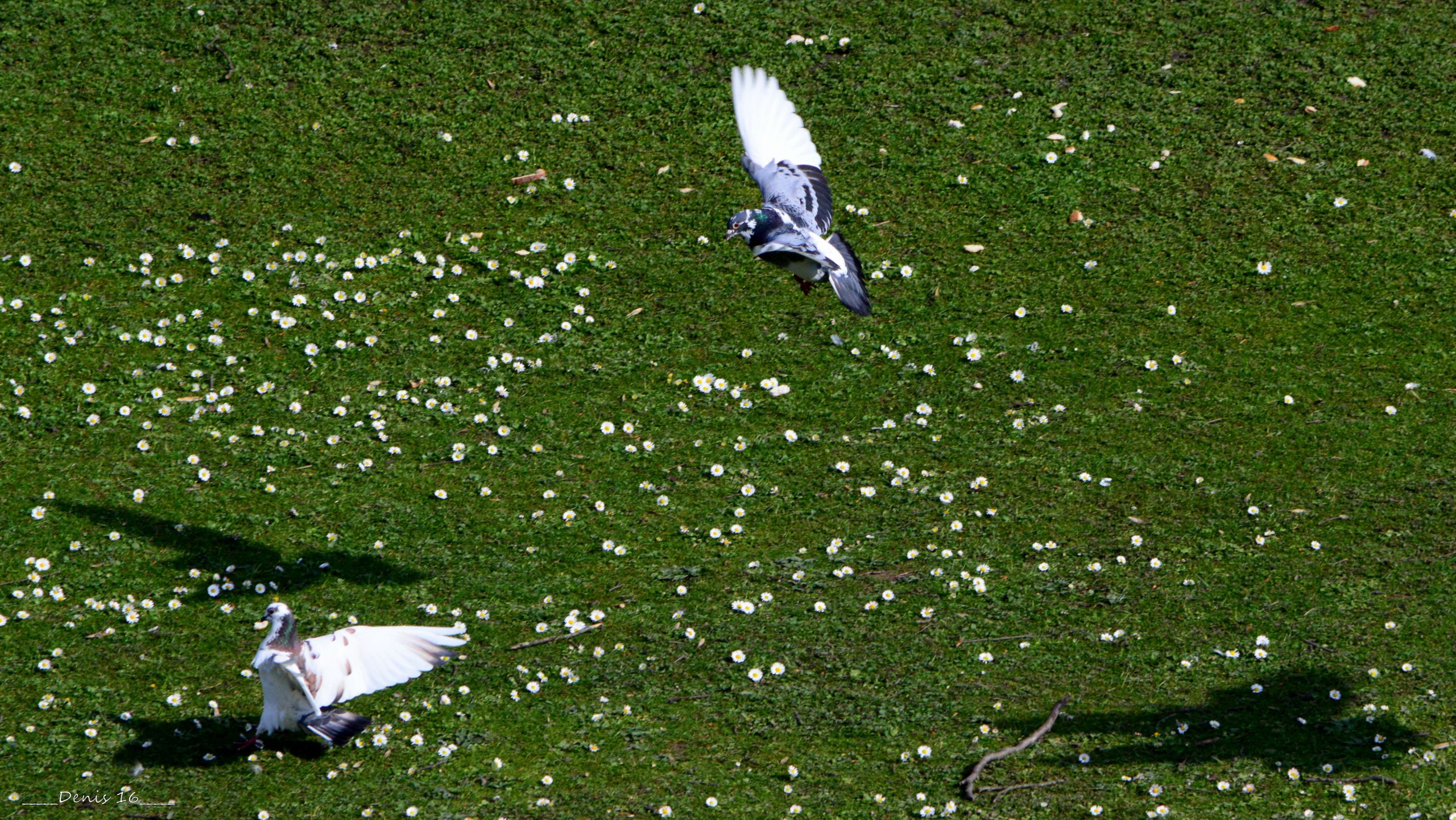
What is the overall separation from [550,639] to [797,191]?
3.57 meters

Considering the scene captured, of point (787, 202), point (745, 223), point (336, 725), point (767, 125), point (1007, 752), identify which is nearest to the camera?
point (336, 725)

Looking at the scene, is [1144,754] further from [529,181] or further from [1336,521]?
[529,181]

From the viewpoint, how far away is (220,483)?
9.66 m

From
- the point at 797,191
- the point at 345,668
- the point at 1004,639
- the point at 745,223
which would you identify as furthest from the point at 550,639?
the point at 797,191

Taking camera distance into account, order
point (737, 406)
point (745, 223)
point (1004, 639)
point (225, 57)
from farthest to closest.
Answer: point (225, 57)
point (737, 406)
point (745, 223)
point (1004, 639)

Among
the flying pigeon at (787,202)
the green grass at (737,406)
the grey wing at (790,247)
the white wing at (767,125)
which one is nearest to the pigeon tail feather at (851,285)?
the flying pigeon at (787,202)

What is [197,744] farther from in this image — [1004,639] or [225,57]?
[225,57]

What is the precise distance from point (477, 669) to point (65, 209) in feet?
22.2

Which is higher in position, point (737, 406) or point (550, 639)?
point (737, 406)

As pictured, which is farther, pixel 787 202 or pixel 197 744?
pixel 787 202

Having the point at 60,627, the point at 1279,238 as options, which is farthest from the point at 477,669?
the point at 1279,238

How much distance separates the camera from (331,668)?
287 inches

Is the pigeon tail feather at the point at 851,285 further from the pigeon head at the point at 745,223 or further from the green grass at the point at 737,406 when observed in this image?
the green grass at the point at 737,406

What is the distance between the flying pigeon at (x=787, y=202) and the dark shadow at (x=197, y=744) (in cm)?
407
